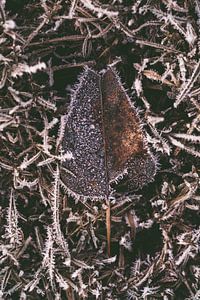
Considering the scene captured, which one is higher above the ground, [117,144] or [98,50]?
[98,50]

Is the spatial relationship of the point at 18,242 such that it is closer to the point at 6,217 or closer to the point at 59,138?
the point at 6,217

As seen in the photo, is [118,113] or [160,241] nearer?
[118,113]

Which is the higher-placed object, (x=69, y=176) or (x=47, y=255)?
(x=69, y=176)

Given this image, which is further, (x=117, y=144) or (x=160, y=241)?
(x=160, y=241)

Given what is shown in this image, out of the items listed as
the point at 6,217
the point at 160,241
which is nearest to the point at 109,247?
the point at 160,241

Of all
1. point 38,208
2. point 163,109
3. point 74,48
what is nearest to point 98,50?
point 74,48

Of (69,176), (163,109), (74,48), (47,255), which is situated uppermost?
(74,48)

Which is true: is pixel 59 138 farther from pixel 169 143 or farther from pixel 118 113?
pixel 169 143
